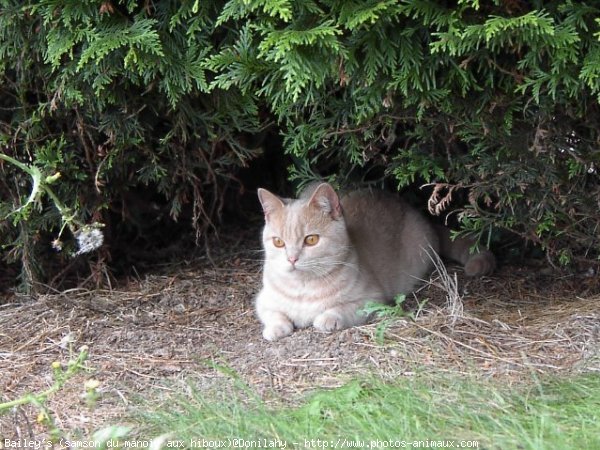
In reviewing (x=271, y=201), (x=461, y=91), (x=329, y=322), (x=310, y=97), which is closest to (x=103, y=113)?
(x=271, y=201)

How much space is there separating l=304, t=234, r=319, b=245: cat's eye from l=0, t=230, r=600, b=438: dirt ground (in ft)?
1.57

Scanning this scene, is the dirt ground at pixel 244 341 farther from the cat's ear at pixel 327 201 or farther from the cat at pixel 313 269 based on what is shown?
the cat's ear at pixel 327 201

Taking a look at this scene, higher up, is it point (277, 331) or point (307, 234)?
point (307, 234)

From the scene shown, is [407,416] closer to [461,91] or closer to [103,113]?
[461,91]

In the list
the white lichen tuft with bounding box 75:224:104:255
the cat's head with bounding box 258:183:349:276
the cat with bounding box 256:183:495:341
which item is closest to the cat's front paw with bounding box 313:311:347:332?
the cat with bounding box 256:183:495:341

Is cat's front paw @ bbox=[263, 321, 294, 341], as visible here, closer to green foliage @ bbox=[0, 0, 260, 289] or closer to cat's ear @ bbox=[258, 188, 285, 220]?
cat's ear @ bbox=[258, 188, 285, 220]

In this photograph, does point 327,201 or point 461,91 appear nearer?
point 461,91

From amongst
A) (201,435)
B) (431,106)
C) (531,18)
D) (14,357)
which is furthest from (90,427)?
(531,18)

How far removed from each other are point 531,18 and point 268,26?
1.04 metres

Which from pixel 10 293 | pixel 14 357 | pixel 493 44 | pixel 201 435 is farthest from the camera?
pixel 10 293

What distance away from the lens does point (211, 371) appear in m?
3.70

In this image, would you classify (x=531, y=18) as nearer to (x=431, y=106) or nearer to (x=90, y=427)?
(x=431, y=106)

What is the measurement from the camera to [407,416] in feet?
9.58

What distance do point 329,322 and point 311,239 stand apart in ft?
1.47
